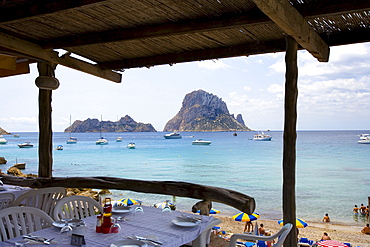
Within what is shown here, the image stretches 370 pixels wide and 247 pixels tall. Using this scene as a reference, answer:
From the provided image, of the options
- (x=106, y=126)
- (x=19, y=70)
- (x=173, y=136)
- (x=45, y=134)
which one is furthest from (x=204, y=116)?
(x=45, y=134)

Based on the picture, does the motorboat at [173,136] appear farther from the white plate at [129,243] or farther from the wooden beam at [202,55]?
the white plate at [129,243]

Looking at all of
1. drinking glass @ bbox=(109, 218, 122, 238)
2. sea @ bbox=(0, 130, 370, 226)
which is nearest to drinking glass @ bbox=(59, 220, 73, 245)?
drinking glass @ bbox=(109, 218, 122, 238)

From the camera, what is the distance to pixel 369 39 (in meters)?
2.99

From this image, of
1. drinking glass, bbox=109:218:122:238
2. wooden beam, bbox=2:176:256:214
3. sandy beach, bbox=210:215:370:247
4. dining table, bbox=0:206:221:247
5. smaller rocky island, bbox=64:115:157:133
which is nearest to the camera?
dining table, bbox=0:206:221:247

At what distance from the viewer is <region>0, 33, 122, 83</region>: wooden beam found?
3388 millimetres

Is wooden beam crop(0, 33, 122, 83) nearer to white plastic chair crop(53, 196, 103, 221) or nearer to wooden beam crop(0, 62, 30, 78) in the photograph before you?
wooden beam crop(0, 62, 30, 78)

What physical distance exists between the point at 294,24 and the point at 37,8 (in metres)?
1.99

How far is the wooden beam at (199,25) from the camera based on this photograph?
2.42m

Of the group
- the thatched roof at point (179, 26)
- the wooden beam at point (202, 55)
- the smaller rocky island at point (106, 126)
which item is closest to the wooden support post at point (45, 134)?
the thatched roof at point (179, 26)

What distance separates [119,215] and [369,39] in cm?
260

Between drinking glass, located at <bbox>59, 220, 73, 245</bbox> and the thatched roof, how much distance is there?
1473 mm

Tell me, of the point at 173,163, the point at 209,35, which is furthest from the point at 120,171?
the point at 209,35

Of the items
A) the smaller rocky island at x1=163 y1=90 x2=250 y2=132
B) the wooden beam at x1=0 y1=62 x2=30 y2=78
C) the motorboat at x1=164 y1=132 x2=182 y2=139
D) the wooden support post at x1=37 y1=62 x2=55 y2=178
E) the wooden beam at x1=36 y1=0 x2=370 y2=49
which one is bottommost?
the motorboat at x1=164 y1=132 x2=182 y2=139

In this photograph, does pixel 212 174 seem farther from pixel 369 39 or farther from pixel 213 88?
pixel 213 88
